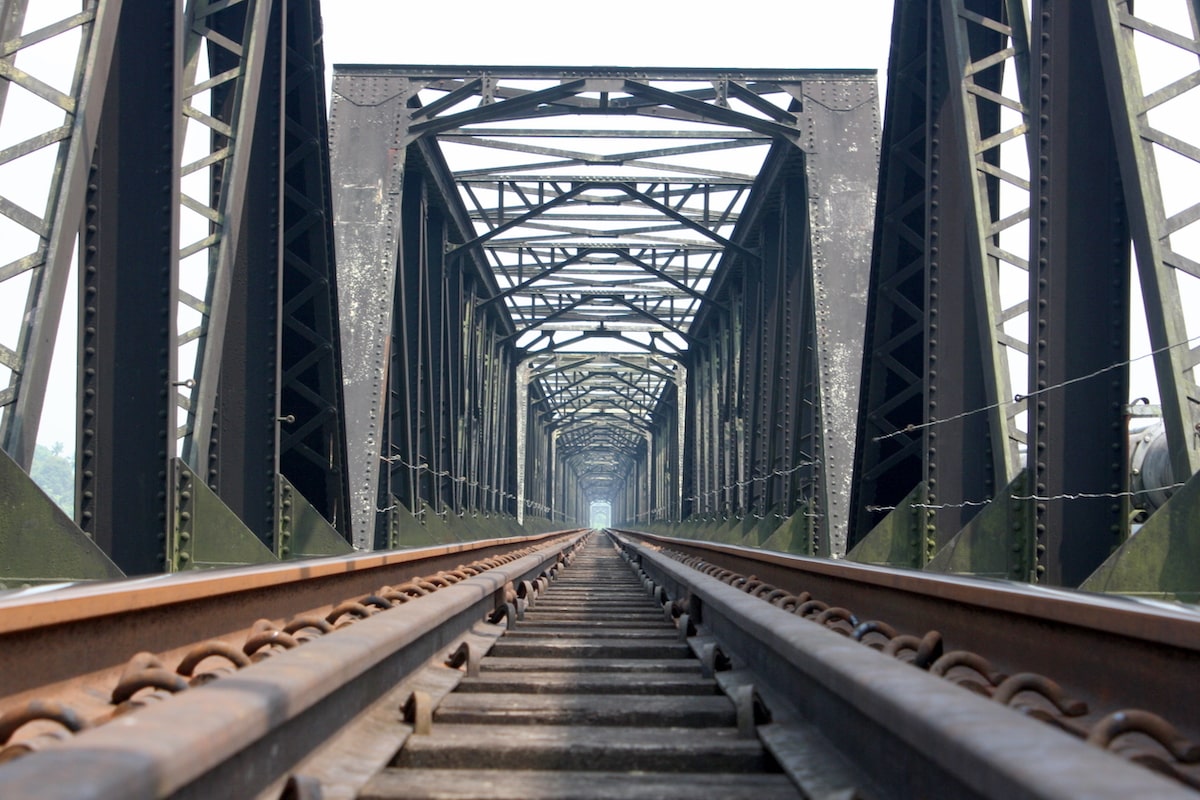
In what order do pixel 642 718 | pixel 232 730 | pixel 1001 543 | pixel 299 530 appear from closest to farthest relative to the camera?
pixel 232 730 < pixel 642 718 < pixel 1001 543 < pixel 299 530

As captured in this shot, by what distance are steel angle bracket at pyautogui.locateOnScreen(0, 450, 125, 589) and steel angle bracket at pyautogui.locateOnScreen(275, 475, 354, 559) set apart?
11.8ft

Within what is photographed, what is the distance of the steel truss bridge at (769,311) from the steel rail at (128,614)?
0.90 metres

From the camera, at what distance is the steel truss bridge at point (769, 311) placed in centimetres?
546

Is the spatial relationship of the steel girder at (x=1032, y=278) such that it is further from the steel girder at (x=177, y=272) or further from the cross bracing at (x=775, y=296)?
the steel girder at (x=177, y=272)

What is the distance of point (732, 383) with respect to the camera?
2764 centimetres

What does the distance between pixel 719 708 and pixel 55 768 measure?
250cm

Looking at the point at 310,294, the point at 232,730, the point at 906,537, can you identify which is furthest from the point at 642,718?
the point at 310,294

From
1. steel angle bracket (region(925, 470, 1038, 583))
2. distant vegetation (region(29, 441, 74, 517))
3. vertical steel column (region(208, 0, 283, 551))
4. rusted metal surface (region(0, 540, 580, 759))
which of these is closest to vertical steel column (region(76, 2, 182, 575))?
vertical steel column (region(208, 0, 283, 551))

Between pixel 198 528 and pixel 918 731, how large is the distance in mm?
5686

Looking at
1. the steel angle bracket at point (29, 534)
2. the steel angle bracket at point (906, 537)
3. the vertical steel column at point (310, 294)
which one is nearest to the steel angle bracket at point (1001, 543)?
the steel angle bracket at point (906, 537)

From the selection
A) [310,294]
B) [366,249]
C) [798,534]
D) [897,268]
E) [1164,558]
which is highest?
[366,249]

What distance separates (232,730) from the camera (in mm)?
2008

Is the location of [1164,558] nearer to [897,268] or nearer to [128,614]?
[128,614]

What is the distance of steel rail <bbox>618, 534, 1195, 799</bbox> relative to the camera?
1.52 metres
